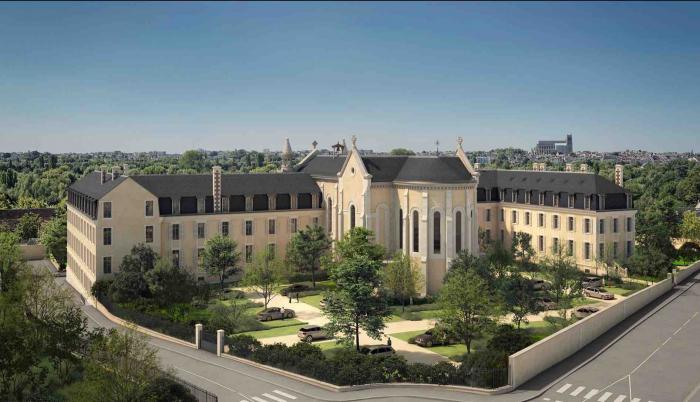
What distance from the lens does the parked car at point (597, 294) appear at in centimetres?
5975

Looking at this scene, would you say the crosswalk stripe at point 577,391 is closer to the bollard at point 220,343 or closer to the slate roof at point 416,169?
the bollard at point 220,343

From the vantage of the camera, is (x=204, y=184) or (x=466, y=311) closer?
(x=466, y=311)

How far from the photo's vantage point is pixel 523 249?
238 feet

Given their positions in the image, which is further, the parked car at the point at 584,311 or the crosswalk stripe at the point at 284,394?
the parked car at the point at 584,311

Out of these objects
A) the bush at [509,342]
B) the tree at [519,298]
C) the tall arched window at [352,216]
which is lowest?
the bush at [509,342]

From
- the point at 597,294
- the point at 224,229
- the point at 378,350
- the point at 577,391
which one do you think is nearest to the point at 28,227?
the point at 224,229

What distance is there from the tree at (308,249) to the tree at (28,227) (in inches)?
1992

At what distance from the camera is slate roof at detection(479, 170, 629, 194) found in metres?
71.5

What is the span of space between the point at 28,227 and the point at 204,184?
4323 centimetres

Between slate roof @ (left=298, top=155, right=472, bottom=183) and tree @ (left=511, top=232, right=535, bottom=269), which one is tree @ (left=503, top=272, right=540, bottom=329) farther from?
tree @ (left=511, top=232, right=535, bottom=269)

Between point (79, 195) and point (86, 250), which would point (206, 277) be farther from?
point (79, 195)

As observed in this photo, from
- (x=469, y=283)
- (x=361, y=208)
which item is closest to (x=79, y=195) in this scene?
(x=361, y=208)

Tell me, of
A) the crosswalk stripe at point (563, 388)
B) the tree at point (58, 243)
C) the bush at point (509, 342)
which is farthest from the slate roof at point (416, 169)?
the tree at point (58, 243)

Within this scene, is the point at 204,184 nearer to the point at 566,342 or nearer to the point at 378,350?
the point at 378,350
